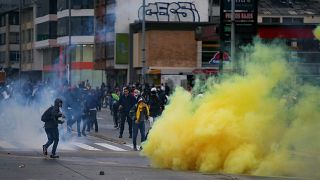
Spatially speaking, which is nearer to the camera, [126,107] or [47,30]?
[126,107]

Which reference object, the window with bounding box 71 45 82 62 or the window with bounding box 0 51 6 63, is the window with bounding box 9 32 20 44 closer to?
the window with bounding box 0 51 6 63

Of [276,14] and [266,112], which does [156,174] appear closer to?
[266,112]

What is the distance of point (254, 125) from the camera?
1673 centimetres

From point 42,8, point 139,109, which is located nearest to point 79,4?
point 42,8

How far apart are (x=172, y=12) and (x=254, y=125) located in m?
41.4

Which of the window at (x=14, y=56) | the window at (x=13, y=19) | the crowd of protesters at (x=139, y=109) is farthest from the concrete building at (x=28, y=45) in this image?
the crowd of protesters at (x=139, y=109)

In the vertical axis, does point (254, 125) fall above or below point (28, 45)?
below

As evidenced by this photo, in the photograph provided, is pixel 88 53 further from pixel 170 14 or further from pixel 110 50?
pixel 110 50

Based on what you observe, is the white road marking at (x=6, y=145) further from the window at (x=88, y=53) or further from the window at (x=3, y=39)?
the window at (x=3, y=39)

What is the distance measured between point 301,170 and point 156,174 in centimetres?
301

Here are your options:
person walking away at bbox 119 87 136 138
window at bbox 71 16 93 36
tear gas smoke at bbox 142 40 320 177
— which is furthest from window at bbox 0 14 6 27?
tear gas smoke at bbox 142 40 320 177

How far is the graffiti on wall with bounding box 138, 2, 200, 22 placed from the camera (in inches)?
2148

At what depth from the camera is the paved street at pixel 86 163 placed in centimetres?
1638

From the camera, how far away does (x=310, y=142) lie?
53.5 ft
